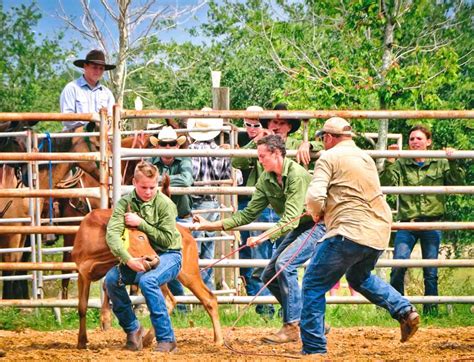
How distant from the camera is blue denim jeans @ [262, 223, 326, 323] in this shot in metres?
8.93

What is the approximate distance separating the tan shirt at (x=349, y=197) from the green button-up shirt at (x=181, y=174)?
2523 millimetres

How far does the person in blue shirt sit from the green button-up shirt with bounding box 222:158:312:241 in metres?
3.32

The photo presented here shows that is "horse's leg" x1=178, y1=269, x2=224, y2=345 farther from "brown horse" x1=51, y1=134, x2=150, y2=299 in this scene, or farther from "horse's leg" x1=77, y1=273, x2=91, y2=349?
"brown horse" x1=51, y1=134, x2=150, y2=299

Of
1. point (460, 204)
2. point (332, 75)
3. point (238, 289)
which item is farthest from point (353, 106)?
point (238, 289)

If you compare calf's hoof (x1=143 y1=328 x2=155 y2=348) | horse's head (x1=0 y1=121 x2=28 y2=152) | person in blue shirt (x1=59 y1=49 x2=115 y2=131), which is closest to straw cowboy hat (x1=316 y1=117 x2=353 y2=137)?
calf's hoof (x1=143 y1=328 x2=155 y2=348)

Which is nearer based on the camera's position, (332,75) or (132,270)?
(132,270)

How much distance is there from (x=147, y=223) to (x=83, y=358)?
46.9 inches

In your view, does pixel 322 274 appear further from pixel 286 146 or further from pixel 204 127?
pixel 204 127

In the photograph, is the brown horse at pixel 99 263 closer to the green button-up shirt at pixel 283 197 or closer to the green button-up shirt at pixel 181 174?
the green button-up shirt at pixel 283 197

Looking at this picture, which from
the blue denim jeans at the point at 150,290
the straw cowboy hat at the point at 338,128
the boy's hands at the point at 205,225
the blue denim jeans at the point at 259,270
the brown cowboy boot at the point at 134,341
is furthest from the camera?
the blue denim jeans at the point at 259,270

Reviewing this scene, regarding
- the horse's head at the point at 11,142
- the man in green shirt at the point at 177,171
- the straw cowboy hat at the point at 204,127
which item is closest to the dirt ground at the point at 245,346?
the man in green shirt at the point at 177,171

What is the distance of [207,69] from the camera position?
106 feet

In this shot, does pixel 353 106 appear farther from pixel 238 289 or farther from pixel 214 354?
pixel 214 354

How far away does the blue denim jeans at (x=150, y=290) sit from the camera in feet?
28.0
